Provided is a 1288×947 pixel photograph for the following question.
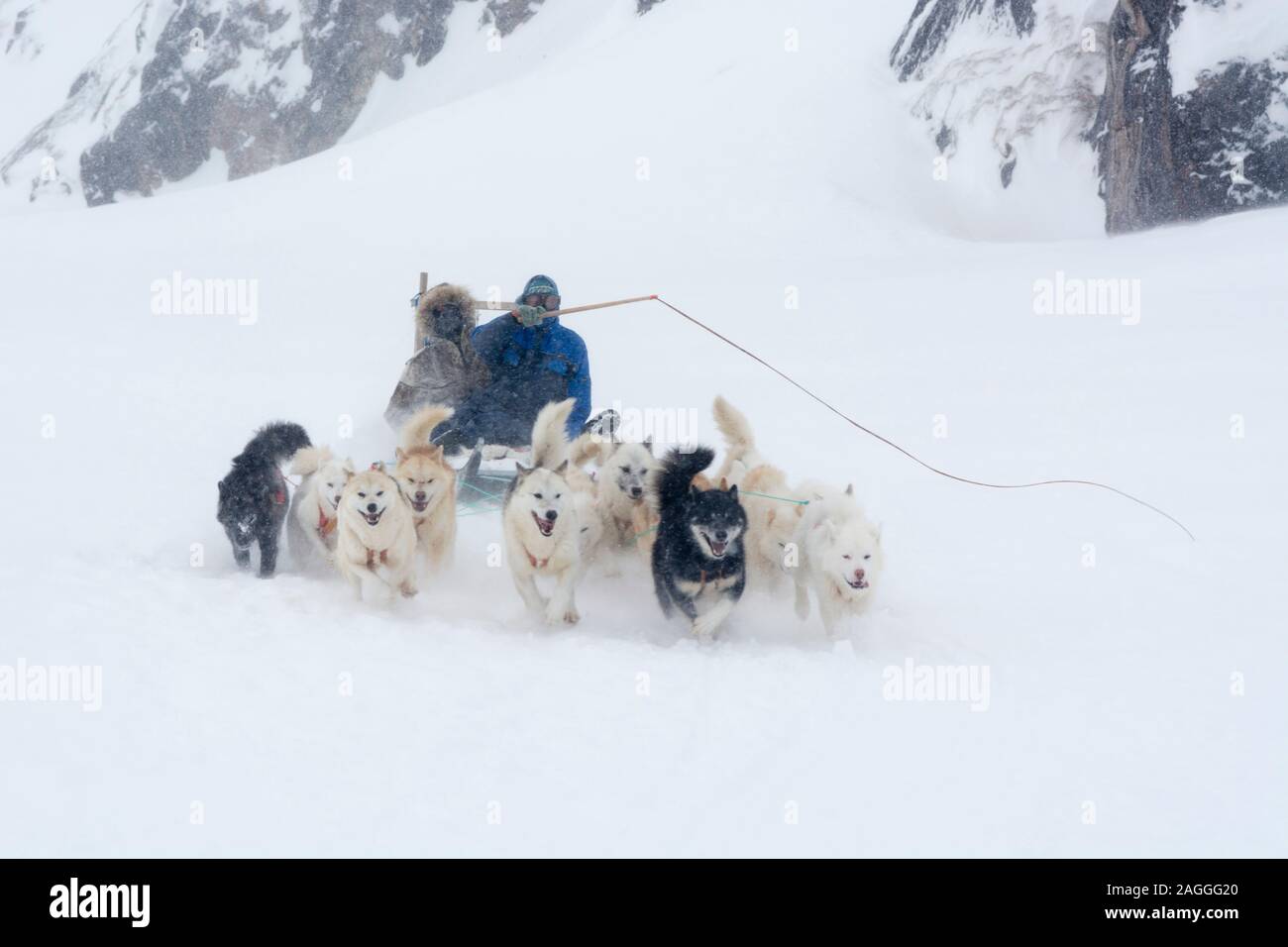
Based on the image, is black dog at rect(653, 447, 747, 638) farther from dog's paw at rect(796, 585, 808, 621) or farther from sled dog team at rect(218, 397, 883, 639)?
dog's paw at rect(796, 585, 808, 621)

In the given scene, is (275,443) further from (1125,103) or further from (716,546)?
(1125,103)

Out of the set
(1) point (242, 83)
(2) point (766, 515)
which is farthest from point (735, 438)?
(1) point (242, 83)

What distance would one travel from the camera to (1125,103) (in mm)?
11367

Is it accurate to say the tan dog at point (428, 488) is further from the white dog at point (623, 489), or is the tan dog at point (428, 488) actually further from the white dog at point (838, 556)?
the white dog at point (838, 556)

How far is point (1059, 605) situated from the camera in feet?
12.8

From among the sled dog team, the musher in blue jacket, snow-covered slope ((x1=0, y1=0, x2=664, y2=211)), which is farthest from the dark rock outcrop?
snow-covered slope ((x1=0, y1=0, x2=664, y2=211))

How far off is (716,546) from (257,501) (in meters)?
1.93

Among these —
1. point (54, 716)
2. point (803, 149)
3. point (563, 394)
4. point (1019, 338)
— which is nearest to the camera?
point (54, 716)

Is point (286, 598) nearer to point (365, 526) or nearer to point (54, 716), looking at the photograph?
point (365, 526)

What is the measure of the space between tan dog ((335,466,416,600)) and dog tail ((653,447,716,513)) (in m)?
0.96

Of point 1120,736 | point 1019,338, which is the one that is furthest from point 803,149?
point 1120,736

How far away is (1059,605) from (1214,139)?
354 inches

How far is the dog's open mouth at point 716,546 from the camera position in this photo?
353 cm

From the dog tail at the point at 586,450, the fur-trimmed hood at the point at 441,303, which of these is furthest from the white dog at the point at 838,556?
the fur-trimmed hood at the point at 441,303
